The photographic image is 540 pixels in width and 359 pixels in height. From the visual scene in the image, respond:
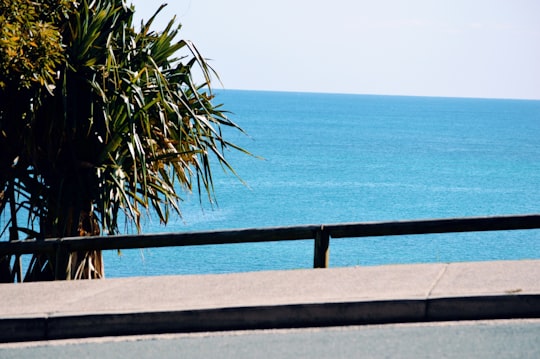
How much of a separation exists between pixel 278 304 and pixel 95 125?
5.47m

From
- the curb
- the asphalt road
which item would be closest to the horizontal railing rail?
the curb

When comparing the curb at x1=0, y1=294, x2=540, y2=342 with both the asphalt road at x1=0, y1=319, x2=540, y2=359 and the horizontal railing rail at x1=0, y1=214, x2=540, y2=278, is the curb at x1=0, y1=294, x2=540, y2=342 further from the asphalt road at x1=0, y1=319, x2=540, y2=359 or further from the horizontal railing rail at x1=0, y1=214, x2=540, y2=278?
the horizontal railing rail at x1=0, y1=214, x2=540, y2=278

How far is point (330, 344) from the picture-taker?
569cm

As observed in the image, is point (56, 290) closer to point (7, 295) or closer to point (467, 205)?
point (7, 295)

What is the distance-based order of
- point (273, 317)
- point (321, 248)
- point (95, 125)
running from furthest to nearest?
1. point (95, 125)
2. point (321, 248)
3. point (273, 317)

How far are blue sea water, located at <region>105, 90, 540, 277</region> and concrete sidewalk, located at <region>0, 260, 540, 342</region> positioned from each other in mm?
4024

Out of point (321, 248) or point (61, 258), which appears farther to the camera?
point (61, 258)

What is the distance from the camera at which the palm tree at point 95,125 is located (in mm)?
10383

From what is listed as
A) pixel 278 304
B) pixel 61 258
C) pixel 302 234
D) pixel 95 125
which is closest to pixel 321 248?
pixel 302 234

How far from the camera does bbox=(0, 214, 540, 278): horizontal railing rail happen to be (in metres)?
7.33

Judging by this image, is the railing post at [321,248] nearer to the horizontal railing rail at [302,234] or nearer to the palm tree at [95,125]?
the horizontal railing rail at [302,234]

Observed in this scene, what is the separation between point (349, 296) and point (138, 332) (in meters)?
1.59

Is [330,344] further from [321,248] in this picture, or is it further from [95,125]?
[95,125]

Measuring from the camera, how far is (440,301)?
20.1 ft
